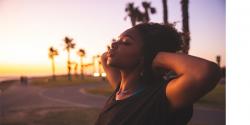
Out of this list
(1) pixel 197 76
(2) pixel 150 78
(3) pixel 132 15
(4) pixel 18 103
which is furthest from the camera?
(4) pixel 18 103

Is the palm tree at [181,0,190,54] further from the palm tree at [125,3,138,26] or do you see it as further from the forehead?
the forehead

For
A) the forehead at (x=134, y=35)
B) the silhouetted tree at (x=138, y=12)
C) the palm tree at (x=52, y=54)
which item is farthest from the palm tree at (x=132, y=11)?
the forehead at (x=134, y=35)

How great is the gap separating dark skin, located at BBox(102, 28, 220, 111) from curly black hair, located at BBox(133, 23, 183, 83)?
0.02 m

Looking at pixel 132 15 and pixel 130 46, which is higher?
pixel 132 15

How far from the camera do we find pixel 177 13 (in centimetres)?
155

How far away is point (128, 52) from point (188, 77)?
207mm

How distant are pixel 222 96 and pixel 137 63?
102cm

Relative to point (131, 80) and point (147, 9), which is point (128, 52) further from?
point (147, 9)

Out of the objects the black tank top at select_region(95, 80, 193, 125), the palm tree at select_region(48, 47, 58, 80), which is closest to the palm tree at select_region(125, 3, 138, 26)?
the palm tree at select_region(48, 47, 58, 80)

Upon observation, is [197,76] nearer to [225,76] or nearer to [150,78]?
[150,78]

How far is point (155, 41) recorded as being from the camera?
0.69 m

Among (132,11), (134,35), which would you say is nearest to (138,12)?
(132,11)

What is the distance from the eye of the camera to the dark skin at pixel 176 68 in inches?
21.4

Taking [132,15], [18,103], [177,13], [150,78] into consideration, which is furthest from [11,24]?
[150,78]
